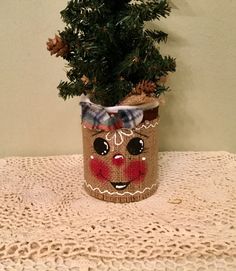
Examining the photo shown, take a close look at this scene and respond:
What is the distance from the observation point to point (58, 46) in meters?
0.62

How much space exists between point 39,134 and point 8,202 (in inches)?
8.7

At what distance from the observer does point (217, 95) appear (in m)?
0.83

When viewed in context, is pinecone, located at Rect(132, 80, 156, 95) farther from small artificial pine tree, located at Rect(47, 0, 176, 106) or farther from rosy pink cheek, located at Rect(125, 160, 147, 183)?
rosy pink cheek, located at Rect(125, 160, 147, 183)

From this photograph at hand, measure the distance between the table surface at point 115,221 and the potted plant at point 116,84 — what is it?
0.06 m

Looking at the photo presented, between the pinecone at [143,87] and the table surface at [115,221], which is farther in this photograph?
the pinecone at [143,87]

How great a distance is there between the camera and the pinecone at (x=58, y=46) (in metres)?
0.61

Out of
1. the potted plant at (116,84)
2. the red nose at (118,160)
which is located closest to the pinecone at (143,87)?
the potted plant at (116,84)

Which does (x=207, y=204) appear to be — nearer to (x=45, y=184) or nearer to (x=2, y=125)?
(x=45, y=184)

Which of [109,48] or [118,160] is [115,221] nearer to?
[118,160]

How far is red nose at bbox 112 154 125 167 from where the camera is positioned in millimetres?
651

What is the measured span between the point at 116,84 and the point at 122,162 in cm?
13

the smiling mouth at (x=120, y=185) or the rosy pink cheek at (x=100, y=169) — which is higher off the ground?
the rosy pink cheek at (x=100, y=169)

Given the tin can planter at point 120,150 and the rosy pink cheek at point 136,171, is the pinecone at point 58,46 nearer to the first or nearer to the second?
the tin can planter at point 120,150

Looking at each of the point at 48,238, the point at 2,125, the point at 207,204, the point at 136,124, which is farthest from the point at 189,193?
the point at 2,125
